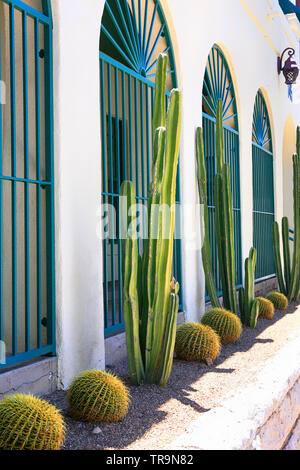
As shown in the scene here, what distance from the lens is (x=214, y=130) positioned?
734 centimetres

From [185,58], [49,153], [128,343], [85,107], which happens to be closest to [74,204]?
→ [49,153]

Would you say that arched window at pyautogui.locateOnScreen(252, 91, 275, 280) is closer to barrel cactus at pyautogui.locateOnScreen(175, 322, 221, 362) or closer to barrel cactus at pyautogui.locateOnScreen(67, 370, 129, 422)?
barrel cactus at pyautogui.locateOnScreen(175, 322, 221, 362)

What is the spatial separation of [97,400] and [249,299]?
3540 millimetres

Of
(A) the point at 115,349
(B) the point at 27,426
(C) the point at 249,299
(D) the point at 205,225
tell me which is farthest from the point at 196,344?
(B) the point at 27,426

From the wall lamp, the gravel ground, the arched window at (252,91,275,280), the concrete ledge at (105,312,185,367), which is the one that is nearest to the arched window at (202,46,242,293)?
the arched window at (252,91,275,280)

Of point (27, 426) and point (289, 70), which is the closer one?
point (27, 426)

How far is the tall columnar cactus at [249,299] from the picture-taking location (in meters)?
6.04

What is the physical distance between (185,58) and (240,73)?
247 centimetres

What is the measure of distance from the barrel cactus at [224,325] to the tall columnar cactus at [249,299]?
2.71 feet

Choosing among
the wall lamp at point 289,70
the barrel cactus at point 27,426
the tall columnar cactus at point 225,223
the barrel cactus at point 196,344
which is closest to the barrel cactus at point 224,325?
the barrel cactus at point 196,344

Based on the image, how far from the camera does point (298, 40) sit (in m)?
13.2

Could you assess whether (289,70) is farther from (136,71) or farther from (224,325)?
(224,325)

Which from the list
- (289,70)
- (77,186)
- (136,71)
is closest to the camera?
(77,186)

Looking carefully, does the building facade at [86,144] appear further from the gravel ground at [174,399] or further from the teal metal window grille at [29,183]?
the gravel ground at [174,399]
